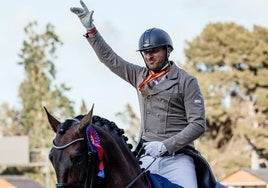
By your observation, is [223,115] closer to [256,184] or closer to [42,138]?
[42,138]

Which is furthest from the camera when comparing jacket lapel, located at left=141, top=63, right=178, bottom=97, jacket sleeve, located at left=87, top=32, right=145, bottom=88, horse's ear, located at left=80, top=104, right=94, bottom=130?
jacket sleeve, located at left=87, top=32, right=145, bottom=88

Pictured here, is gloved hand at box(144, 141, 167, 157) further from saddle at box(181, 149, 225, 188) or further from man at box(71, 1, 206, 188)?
saddle at box(181, 149, 225, 188)

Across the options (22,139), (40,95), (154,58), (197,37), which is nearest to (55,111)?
(40,95)

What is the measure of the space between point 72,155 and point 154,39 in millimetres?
2001

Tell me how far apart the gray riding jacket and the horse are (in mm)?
511

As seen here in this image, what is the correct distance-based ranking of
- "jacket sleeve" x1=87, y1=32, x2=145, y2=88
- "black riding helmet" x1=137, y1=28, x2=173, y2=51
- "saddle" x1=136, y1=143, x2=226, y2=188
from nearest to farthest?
"black riding helmet" x1=137, y1=28, x2=173, y2=51, "saddle" x1=136, y1=143, x2=226, y2=188, "jacket sleeve" x1=87, y1=32, x2=145, y2=88

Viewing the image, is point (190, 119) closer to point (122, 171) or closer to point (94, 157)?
point (122, 171)

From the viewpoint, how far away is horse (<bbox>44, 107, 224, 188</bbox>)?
24.9ft

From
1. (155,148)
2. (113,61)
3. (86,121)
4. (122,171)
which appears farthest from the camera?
(113,61)

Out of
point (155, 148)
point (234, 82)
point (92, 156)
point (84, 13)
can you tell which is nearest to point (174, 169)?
point (155, 148)

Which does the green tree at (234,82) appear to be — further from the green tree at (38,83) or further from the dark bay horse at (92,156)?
the dark bay horse at (92,156)

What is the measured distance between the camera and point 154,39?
908 cm

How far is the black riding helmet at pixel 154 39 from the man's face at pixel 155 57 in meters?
0.08

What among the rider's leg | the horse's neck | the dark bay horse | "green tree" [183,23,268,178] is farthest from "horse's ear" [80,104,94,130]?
"green tree" [183,23,268,178]
